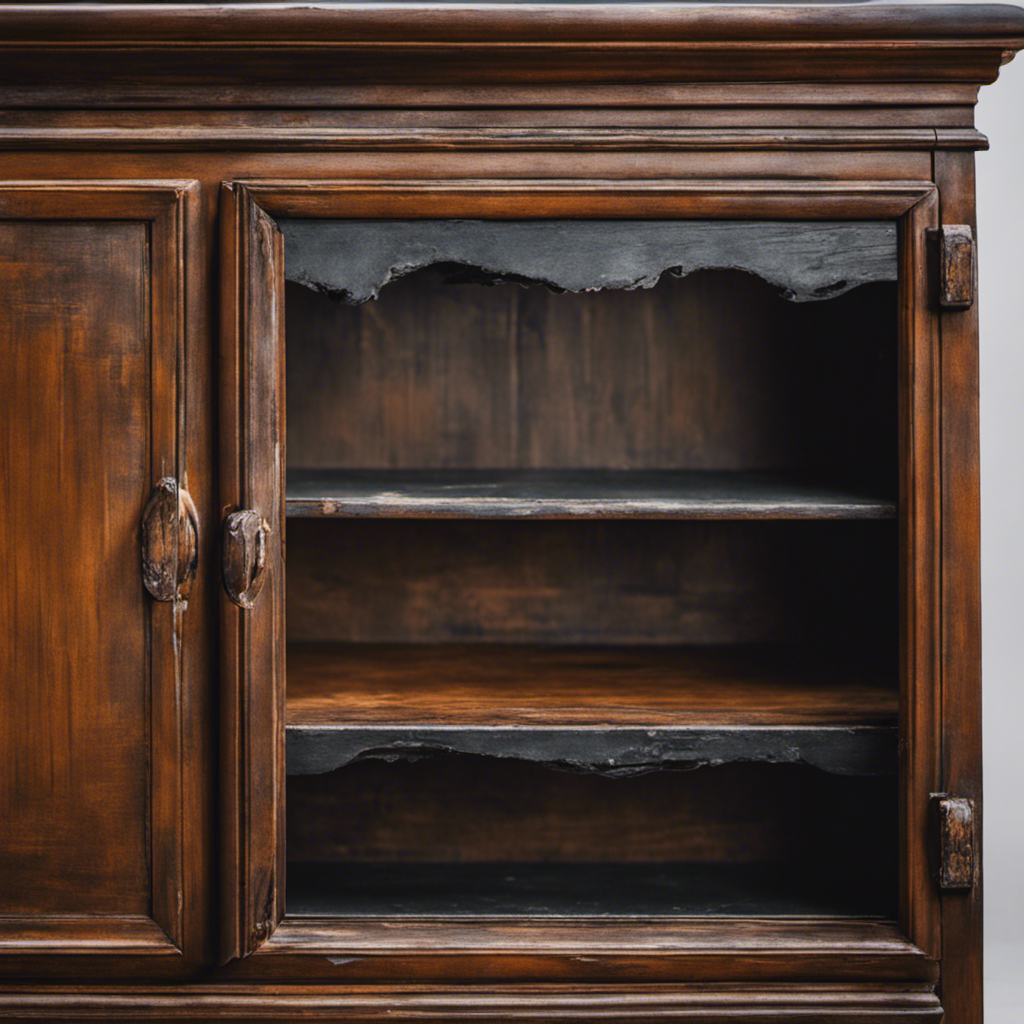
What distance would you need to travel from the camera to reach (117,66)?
0.97m

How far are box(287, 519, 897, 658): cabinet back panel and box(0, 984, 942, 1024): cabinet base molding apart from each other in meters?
0.53

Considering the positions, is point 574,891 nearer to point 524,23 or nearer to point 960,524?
point 960,524

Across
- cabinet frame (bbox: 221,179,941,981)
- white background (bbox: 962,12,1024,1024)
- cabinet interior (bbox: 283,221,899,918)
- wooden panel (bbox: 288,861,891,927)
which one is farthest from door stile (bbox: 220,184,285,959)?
white background (bbox: 962,12,1024,1024)

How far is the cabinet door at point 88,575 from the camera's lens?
3.19 ft

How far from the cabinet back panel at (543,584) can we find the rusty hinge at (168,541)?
452mm

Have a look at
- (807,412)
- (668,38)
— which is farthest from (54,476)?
(807,412)

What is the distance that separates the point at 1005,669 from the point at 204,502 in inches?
49.4

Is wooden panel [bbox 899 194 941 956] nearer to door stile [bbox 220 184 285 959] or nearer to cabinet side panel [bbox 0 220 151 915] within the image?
door stile [bbox 220 184 285 959]

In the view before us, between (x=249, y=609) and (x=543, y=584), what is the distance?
0.56m

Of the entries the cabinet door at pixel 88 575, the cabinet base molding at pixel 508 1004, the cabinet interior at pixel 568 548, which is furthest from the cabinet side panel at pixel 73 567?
the cabinet interior at pixel 568 548

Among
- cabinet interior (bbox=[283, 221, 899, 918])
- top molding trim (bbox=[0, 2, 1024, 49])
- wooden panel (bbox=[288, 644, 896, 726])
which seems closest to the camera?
top molding trim (bbox=[0, 2, 1024, 49])

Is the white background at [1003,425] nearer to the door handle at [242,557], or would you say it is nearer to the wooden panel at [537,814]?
the wooden panel at [537,814]

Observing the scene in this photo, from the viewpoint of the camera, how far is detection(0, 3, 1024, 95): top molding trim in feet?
3.06

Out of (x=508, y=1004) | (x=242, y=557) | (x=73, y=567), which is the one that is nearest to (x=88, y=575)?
(x=73, y=567)
